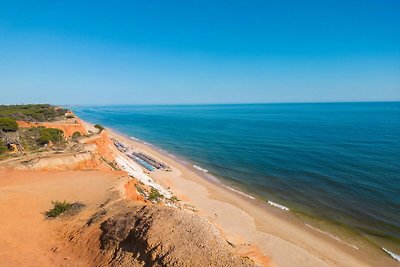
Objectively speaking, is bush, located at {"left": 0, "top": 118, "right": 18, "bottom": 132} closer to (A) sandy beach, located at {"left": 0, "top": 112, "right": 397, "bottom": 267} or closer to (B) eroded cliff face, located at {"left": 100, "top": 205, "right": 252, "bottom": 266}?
(A) sandy beach, located at {"left": 0, "top": 112, "right": 397, "bottom": 267}

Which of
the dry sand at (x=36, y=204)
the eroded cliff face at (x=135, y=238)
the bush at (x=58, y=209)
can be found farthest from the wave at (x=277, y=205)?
the bush at (x=58, y=209)

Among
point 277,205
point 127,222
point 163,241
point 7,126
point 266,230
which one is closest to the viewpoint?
point 163,241

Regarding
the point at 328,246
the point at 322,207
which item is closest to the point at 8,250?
Answer: the point at 328,246

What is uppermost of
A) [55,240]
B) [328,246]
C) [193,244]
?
[193,244]

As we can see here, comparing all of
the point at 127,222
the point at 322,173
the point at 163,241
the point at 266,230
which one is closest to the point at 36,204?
the point at 127,222

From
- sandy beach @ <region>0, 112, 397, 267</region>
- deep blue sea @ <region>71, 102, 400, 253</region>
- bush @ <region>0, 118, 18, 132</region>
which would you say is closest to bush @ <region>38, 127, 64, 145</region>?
bush @ <region>0, 118, 18, 132</region>

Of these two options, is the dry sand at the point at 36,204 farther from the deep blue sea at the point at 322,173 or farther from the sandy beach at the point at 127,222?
the deep blue sea at the point at 322,173

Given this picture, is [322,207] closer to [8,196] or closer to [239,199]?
[239,199]

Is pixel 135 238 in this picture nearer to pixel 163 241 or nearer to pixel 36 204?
pixel 163 241
